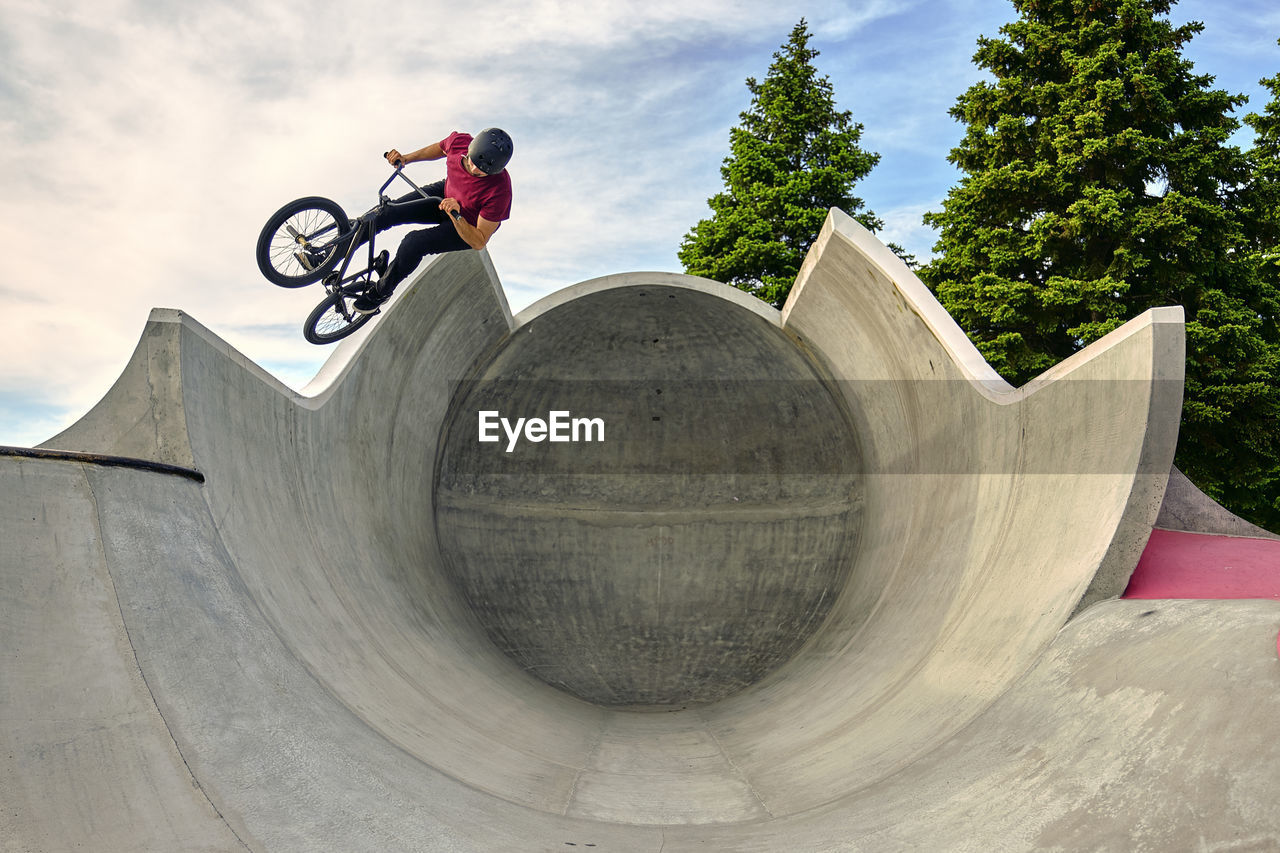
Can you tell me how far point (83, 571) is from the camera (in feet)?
14.3

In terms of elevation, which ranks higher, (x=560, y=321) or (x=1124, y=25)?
Result: (x=1124, y=25)

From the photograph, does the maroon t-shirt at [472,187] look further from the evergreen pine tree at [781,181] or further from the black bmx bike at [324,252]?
the evergreen pine tree at [781,181]

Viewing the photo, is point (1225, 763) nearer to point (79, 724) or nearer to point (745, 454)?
point (79, 724)

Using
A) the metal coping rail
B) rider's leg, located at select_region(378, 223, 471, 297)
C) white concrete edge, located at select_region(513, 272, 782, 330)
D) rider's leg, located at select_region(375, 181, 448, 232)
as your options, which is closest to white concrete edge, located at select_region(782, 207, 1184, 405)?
white concrete edge, located at select_region(513, 272, 782, 330)

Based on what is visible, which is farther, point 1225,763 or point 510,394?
point 510,394

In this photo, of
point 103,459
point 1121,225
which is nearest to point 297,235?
point 103,459

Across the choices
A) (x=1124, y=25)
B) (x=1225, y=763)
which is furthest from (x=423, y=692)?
(x=1124, y=25)

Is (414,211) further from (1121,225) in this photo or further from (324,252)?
(1121,225)

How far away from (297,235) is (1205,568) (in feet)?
25.1

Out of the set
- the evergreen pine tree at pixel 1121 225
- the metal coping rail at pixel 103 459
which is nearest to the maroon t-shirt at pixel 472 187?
the metal coping rail at pixel 103 459

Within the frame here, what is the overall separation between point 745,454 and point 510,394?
3.27 meters

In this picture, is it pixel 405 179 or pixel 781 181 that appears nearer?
pixel 405 179

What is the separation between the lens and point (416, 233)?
8242mm

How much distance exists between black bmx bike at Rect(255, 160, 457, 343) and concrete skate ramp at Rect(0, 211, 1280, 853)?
1.20 ft
